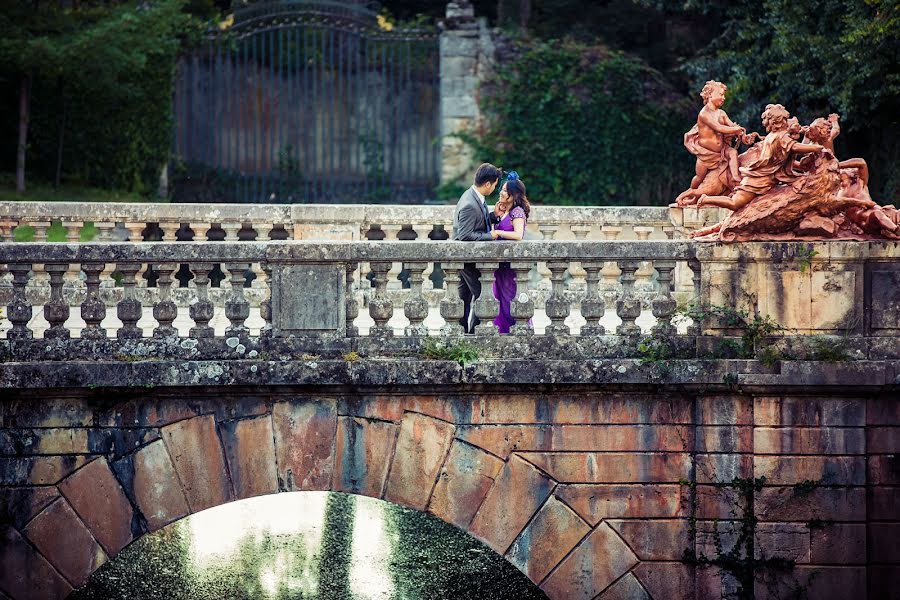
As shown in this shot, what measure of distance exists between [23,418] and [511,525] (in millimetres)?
3167

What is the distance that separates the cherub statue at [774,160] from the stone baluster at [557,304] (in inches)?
49.1

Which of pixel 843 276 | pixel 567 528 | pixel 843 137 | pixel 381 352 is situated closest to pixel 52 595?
pixel 381 352

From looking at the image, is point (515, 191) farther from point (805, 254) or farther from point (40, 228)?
point (40, 228)

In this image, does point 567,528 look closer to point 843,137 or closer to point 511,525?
point 511,525

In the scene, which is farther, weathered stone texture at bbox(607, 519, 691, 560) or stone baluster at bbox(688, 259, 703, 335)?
weathered stone texture at bbox(607, 519, 691, 560)

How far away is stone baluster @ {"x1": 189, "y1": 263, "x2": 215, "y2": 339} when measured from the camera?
24.3 ft

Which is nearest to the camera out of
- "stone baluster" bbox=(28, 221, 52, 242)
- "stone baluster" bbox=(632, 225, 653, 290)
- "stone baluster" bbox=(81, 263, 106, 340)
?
"stone baluster" bbox=(81, 263, 106, 340)

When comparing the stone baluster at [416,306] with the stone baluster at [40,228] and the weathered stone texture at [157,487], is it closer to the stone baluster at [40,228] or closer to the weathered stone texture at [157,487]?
the weathered stone texture at [157,487]

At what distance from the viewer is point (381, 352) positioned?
7.48 meters

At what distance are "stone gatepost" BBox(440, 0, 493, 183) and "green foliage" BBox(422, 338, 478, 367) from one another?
1195 cm

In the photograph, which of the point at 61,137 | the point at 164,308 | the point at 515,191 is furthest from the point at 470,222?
the point at 61,137

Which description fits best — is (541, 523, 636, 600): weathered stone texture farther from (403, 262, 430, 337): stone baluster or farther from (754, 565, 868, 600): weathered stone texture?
(403, 262, 430, 337): stone baluster

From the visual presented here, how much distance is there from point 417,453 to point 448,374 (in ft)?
1.94

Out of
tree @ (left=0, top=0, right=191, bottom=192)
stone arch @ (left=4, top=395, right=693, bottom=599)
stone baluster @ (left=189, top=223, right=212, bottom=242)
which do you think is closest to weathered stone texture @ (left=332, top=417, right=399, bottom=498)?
stone arch @ (left=4, top=395, right=693, bottom=599)
